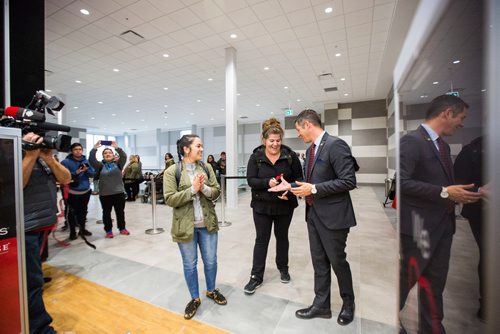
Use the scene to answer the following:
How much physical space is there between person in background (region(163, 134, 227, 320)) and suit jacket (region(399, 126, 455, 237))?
1382 millimetres

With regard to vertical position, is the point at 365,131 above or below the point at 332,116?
below

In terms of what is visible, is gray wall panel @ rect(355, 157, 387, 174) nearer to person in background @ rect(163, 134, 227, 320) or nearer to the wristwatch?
person in background @ rect(163, 134, 227, 320)

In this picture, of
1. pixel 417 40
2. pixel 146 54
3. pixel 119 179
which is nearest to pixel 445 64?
pixel 417 40

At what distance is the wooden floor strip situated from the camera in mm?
1771

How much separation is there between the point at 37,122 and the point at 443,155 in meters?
2.08

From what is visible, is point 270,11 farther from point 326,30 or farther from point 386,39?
point 386,39

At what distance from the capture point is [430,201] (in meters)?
0.59

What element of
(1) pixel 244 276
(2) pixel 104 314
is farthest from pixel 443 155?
(2) pixel 104 314

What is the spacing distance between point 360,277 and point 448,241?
7.43 ft

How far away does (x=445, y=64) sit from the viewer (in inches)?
20.1

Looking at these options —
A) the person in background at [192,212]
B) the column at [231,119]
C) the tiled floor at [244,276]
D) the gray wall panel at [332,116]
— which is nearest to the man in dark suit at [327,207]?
the tiled floor at [244,276]

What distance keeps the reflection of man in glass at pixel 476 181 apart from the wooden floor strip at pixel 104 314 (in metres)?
1.76

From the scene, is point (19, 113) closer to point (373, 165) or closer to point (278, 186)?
point (278, 186)

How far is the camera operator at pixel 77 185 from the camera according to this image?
3703mm
